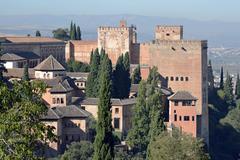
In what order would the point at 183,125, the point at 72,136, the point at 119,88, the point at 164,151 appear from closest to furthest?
the point at 164,151 → the point at 72,136 → the point at 183,125 → the point at 119,88

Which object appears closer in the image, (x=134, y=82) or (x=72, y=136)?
(x=72, y=136)

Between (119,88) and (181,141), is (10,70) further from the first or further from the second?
(181,141)

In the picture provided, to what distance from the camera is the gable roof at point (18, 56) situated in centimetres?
5547

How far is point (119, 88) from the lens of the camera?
163 ft

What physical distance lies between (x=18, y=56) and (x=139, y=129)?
17708 millimetres

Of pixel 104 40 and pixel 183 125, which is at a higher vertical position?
pixel 104 40

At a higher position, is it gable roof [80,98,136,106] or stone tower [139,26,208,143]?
stone tower [139,26,208,143]

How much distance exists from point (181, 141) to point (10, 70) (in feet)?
66.7

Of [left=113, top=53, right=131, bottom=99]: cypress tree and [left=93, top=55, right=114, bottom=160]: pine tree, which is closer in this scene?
[left=93, top=55, right=114, bottom=160]: pine tree

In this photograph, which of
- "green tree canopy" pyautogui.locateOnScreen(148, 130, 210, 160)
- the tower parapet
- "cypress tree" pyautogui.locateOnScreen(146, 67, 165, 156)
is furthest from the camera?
the tower parapet

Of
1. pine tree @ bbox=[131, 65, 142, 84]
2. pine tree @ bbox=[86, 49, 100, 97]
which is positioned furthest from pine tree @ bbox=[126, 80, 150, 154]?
pine tree @ bbox=[131, 65, 142, 84]

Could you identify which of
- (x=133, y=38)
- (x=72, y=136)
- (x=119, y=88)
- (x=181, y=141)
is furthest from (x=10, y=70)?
(x=181, y=141)

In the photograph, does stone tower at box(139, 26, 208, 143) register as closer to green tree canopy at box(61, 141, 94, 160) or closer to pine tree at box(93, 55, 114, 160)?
green tree canopy at box(61, 141, 94, 160)

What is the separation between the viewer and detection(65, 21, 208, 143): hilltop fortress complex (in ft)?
151
